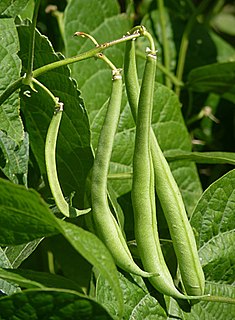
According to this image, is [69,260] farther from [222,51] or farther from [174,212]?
[222,51]

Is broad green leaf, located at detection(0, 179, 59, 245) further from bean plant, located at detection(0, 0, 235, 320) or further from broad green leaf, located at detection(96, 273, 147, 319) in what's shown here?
broad green leaf, located at detection(96, 273, 147, 319)

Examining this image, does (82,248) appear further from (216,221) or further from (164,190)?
(216,221)

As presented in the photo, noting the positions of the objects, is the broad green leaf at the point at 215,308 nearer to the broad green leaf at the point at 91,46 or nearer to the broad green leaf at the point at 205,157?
the broad green leaf at the point at 205,157

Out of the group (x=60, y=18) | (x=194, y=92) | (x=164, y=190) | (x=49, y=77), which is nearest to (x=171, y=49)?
(x=194, y=92)

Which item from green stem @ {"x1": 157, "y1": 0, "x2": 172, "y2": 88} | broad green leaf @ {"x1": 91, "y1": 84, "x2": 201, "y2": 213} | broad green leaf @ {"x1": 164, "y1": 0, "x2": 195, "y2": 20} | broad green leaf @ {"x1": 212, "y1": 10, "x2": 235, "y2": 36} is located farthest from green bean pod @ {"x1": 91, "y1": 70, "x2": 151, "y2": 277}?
broad green leaf @ {"x1": 212, "y1": 10, "x2": 235, "y2": 36}

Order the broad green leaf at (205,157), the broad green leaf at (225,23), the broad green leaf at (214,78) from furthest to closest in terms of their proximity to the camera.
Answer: the broad green leaf at (225,23) < the broad green leaf at (214,78) < the broad green leaf at (205,157)

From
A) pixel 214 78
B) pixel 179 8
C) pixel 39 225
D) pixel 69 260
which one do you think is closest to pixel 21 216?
pixel 39 225

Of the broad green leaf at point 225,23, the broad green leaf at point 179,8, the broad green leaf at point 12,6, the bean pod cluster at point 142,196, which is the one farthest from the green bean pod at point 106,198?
the broad green leaf at point 225,23
